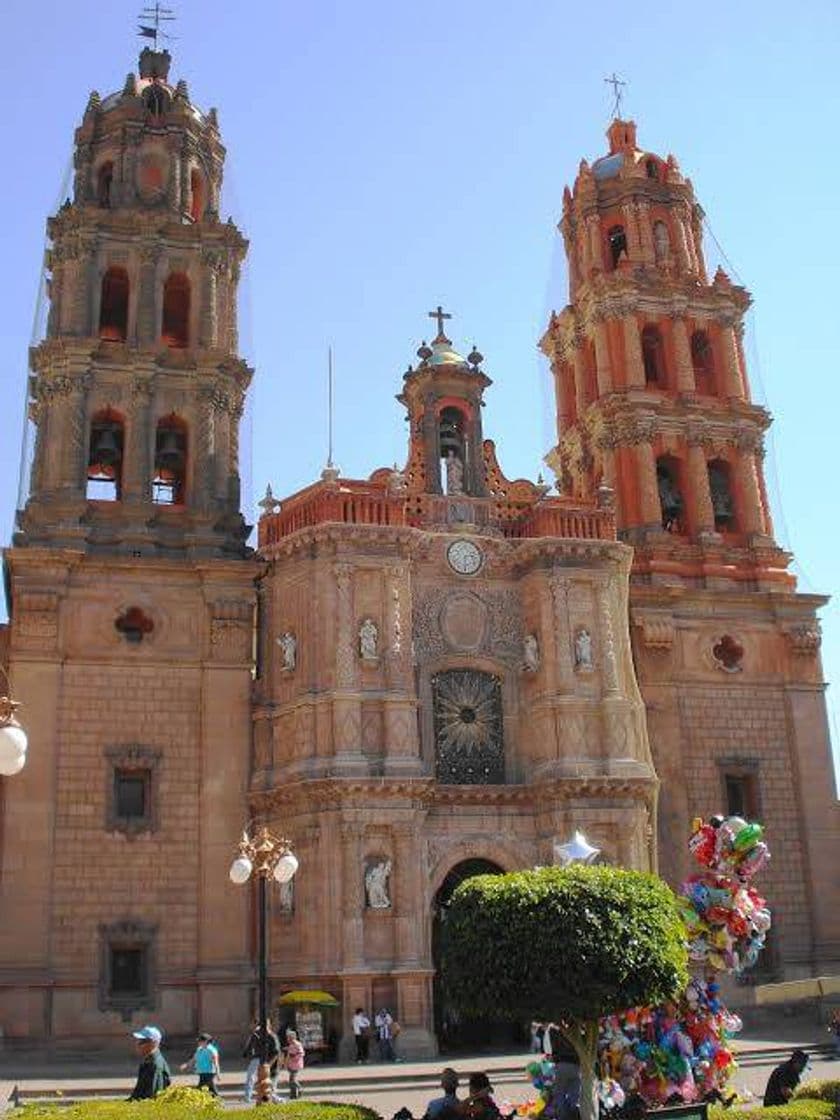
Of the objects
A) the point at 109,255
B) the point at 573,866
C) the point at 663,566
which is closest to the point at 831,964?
the point at 663,566

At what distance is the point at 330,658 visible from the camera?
33.8 m

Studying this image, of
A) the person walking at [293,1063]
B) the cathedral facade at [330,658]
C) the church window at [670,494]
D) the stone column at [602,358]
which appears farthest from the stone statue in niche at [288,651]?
the stone column at [602,358]

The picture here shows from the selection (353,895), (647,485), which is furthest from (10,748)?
(647,485)

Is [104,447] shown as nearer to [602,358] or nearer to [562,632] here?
[562,632]

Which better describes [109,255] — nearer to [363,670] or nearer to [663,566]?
[363,670]

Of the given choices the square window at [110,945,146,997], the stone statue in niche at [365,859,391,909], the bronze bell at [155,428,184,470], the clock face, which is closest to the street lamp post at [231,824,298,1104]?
the stone statue in niche at [365,859,391,909]

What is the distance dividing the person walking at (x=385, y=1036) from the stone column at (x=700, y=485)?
18355 millimetres

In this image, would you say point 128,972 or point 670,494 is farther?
point 670,494

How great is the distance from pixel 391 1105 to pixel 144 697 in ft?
45.9

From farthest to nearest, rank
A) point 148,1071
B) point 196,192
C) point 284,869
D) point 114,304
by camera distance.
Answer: point 196,192
point 114,304
point 284,869
point 148,1071

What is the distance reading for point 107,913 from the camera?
32.3 meters

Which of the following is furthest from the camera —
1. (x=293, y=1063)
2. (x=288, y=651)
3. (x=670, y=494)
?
(x=670, y=494)

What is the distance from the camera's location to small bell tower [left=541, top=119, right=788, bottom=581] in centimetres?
4178

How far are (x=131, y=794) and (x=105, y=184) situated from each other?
807 inches
